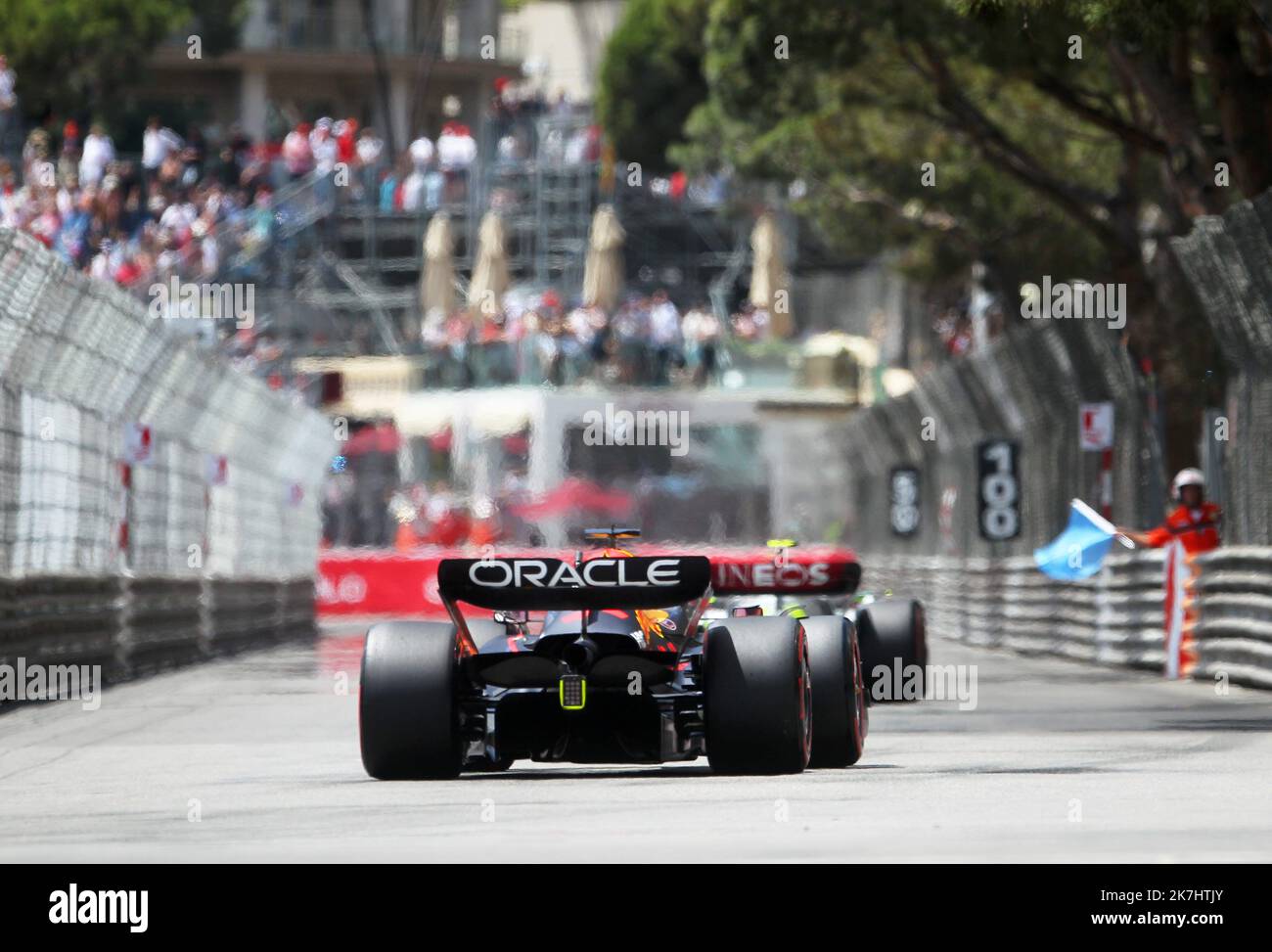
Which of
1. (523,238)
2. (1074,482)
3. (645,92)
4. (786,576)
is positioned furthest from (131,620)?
(645,92)

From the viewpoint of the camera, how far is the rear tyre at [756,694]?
10.9 metres

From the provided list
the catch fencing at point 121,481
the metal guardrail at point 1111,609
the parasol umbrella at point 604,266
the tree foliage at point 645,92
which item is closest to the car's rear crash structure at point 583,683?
the catch fencing at point 121,481

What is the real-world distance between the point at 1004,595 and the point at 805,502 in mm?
18467

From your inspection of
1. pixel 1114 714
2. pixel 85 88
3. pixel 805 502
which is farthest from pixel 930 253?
pixel 85 88

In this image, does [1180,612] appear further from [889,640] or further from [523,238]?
[523,238]

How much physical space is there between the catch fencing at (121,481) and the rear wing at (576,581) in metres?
5.84

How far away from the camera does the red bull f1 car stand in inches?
432

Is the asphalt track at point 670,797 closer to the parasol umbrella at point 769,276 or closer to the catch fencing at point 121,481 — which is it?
the catch fencing at point 121,481

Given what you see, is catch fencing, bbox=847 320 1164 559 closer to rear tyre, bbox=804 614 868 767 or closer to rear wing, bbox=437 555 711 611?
rear tyre, bbox=804 614 868 767

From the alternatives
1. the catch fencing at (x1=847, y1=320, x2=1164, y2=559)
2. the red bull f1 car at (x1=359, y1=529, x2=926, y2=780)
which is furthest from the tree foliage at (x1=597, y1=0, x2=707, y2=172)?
the red bull f1 car at (x1=359, y1=529, x2=926, y2=780)

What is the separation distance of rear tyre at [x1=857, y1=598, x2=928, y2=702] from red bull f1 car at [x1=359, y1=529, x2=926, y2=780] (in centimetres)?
505

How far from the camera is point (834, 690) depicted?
11.8m

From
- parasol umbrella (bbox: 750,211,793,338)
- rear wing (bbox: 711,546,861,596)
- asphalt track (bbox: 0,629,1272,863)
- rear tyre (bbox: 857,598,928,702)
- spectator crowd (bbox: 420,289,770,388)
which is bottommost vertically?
asphalt track (bbox: 0,629,1272,863)

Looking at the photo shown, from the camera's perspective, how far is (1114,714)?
16250mm
